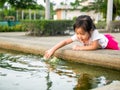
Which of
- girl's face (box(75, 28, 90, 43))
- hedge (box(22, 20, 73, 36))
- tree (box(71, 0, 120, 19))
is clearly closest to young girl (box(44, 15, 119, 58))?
girl's face (box(75, 28, 90, 43))

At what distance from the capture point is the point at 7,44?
789 centimetres

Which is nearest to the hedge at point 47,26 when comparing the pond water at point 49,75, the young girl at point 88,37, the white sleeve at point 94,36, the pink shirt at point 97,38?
the pond water at point 49,75

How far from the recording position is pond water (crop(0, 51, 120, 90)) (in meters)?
4.07

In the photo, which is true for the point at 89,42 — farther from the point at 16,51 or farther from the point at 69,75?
the point at 16,51

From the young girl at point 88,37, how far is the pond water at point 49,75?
0.34m

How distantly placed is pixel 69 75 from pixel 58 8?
51759mm

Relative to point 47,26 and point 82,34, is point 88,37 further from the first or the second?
point 47,26

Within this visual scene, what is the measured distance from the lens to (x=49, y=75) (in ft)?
15.7

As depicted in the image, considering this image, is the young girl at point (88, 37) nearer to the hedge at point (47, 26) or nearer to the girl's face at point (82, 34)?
the girl's face at point (82, 34)

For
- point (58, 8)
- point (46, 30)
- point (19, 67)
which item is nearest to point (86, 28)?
point (19, 67)

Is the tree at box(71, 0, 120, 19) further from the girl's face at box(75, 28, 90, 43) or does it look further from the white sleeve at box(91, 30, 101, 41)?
the girl's face at box(75, 28, 90, 43)

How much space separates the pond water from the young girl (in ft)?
1.13

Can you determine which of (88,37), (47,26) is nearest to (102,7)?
(47,26)

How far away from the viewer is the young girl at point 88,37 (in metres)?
4.91
